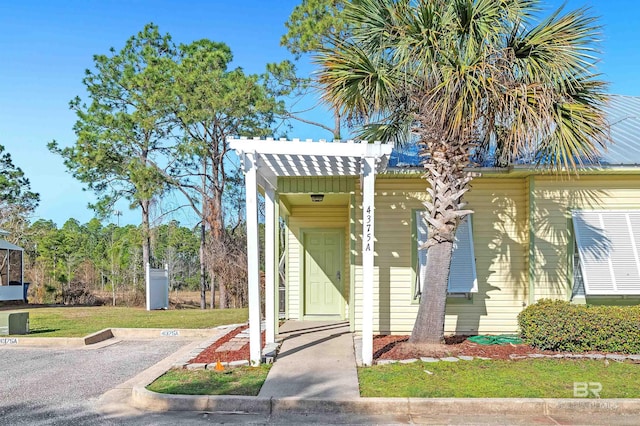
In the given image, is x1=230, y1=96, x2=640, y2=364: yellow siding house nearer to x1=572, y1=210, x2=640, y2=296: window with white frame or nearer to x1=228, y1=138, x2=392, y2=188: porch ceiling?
x1=572, y1=210, x2=640, y2=296: window with white frame

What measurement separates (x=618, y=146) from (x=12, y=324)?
43.6 ft

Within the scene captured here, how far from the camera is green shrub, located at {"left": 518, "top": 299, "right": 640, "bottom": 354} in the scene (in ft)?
26.4

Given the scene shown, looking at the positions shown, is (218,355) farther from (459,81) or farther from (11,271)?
(11,271)

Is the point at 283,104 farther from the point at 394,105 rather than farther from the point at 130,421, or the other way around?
the point at 130,421

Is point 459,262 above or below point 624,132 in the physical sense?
below

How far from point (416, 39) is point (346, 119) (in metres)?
1.89

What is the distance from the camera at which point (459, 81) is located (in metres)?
7.33

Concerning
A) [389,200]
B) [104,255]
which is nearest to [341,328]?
[389,200]

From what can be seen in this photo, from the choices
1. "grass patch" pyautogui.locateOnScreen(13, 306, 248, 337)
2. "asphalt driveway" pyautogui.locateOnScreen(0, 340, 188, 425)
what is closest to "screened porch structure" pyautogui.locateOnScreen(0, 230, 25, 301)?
"grass patch" pyautogui.locateOnScreen(13, 306, 248, 337)

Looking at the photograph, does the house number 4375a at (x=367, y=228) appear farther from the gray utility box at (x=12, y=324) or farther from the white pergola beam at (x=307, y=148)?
the gray utility box at (x=12, y=324)

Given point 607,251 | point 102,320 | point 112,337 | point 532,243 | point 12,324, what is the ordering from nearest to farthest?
point 607,251
point 532,243
point 12,324
point 112,337
point 102,320

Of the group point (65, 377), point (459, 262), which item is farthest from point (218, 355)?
point (459, 262)

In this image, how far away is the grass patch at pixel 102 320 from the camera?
12.0 meters

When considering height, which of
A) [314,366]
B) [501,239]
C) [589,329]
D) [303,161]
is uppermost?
[303,161]
